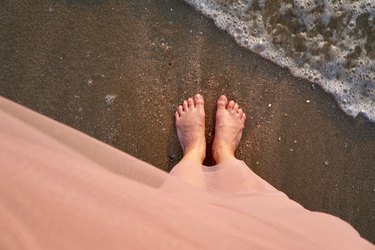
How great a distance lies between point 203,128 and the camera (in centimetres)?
153

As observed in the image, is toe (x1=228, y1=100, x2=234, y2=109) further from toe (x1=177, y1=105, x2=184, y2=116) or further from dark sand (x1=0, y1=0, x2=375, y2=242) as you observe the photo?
toe (x1=177, y1=105, x2=184, y2=116)

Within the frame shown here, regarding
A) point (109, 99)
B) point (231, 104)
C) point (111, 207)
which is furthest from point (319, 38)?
point (111, 207)

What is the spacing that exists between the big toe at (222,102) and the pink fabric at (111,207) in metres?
0.39

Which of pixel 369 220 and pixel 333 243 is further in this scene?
pixel 369 220

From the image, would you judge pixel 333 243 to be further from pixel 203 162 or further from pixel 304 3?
pixel 304 3

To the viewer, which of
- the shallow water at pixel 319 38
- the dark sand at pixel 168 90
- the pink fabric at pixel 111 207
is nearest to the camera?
the pink fabric at pixel 111 207

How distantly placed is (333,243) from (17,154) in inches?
29.4

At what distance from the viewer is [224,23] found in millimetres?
1521

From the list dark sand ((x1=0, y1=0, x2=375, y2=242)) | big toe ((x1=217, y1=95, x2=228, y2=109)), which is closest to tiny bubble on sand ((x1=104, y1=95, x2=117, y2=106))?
dark sand ((x1=0, y1=0, x2=375, y2=242))

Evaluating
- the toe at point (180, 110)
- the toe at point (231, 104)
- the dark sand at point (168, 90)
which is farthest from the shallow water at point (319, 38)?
the toe at point (180, 110)

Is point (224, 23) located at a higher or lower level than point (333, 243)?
higher

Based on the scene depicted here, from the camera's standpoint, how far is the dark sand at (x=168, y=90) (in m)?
1.43

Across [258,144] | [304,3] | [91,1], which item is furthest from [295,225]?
[91,1]

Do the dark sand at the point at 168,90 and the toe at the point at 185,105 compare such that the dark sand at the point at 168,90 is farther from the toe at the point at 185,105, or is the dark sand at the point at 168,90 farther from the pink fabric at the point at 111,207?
the pink fabric at the point at 111,207
